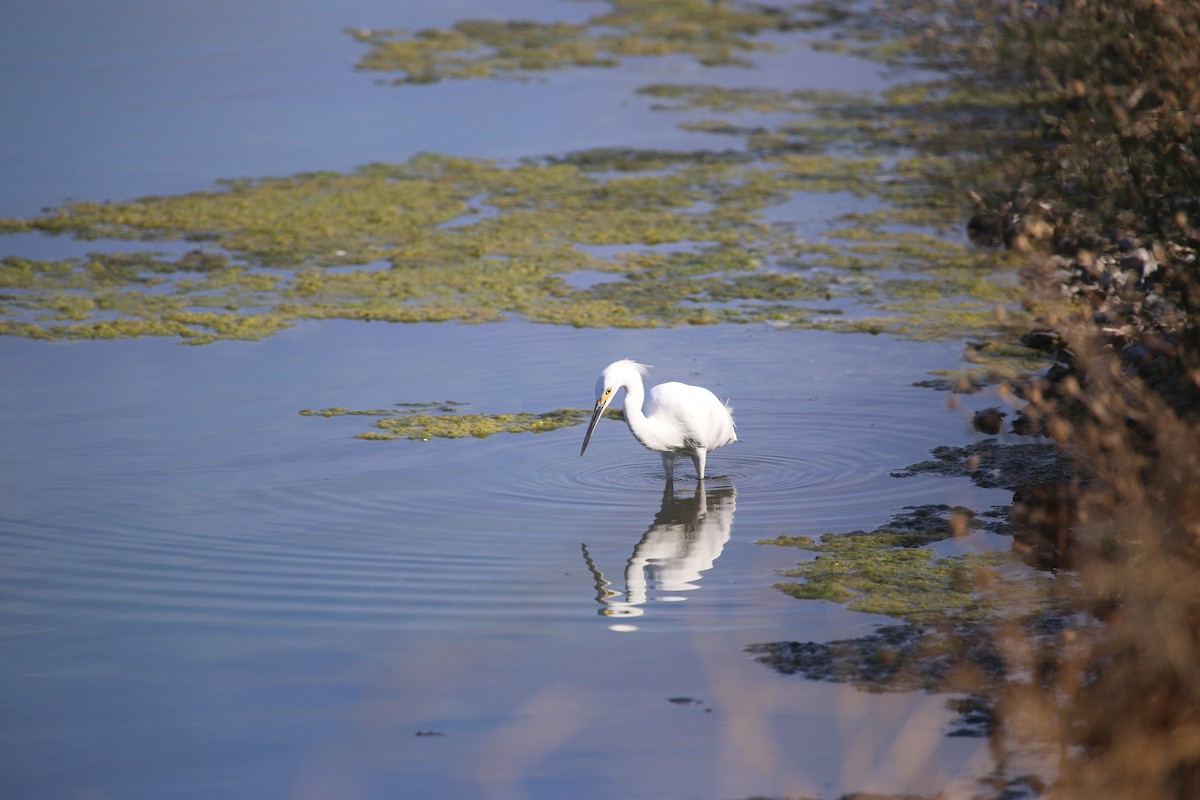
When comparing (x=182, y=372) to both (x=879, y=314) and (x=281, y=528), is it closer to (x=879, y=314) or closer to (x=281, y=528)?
(x=281, y=528)

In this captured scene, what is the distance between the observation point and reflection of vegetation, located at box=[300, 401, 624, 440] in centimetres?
737

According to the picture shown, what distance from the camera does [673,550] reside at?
5988 mm

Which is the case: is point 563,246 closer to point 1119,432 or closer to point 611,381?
point 611,381

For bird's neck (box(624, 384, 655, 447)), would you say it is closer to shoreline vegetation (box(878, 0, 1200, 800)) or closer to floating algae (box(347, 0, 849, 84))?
shoreline vegetation (box(878, 0, 1200, 800))

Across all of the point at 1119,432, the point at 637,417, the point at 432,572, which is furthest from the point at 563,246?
the point at 1119,432

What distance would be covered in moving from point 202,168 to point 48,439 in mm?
6995

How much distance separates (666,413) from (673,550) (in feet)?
2.88

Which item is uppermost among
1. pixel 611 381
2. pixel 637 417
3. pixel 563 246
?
pixel 563 246

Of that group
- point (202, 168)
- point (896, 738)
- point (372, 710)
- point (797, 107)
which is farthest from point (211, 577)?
point (797, 107)

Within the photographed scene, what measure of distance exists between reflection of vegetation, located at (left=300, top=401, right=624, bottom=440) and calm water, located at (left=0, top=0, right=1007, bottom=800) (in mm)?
124

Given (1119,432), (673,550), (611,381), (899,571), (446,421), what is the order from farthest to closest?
1. (446,421)
2. (611,381)
3. (673,550)
4. (899,571)
5. (1119,432)

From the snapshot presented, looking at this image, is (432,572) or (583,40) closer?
(432,572)

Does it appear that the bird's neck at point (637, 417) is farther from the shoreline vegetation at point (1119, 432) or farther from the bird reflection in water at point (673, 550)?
the shoreline vegetation at point (1119, 432)

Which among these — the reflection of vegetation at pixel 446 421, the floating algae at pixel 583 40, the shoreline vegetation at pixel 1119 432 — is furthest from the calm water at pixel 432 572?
the floating algae at pixel 583 40
